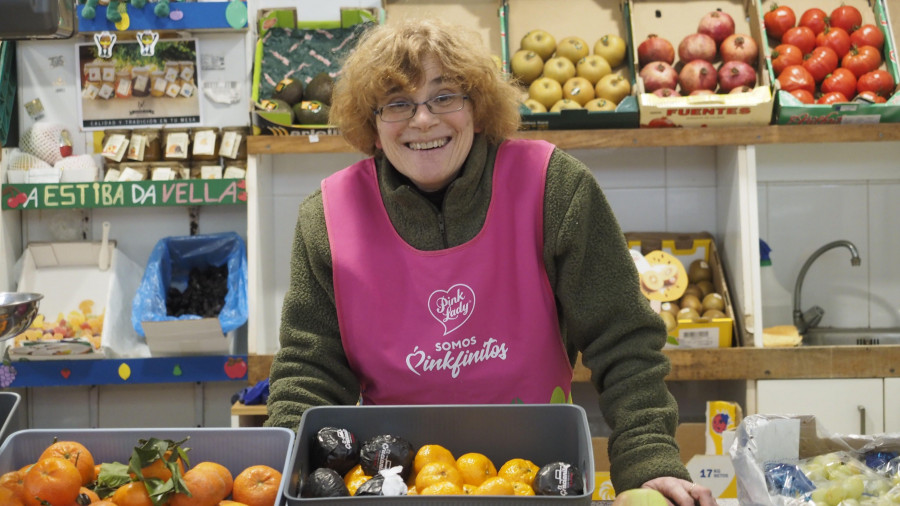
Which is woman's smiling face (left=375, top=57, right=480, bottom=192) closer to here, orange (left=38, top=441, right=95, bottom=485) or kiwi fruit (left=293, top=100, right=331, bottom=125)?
orange (left=38, top=441, right=95, bottom=485)

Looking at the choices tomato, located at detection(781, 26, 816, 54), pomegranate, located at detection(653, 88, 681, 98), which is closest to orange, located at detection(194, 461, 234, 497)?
pomegranate, located at detection(653, 88, 681, 98)

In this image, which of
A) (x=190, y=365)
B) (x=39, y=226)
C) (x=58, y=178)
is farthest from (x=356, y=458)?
(x=39, y=226)

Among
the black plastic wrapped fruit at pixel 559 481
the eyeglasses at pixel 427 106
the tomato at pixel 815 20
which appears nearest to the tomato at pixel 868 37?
the tomato at pixel 815 20

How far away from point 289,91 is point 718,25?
5.63ft

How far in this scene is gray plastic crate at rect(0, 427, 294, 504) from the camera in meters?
1.16

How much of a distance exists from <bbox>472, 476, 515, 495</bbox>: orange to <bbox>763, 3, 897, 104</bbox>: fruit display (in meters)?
2.57

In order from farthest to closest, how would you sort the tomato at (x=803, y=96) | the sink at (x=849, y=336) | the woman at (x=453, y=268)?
the sink at (x=849, y=336) < the tomato at (x=803, y=96) < the woman at (x=453, y=268)

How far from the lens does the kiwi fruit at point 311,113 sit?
3188 mm

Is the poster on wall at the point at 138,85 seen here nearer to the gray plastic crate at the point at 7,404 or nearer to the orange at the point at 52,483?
the gray plastic crate at the point at 7,404

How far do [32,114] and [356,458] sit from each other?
10.1ft

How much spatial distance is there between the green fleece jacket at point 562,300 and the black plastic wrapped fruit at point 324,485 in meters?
0.45

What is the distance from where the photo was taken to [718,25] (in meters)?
3.36

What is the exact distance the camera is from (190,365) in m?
3.27

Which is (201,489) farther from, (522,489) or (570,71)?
(570,71)
